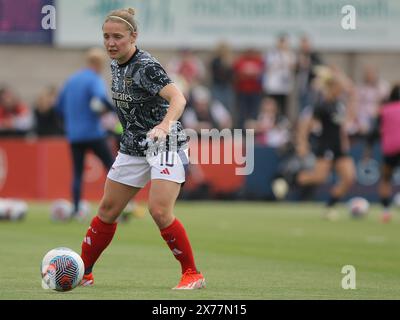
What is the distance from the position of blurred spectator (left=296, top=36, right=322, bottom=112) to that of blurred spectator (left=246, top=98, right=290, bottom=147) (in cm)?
108

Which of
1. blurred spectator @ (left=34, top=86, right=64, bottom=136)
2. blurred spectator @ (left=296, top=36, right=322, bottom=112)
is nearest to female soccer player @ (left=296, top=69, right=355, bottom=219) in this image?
blurred spectator @ (left=296, top=36, right=322, bottom=112)

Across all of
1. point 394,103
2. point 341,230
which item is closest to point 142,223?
point 341,230

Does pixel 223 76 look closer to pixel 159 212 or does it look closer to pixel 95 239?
pixel 95 239

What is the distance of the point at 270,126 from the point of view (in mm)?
27031

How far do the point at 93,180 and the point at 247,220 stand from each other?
5336mm

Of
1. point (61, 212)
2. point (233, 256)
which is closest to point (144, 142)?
point (233, 256)

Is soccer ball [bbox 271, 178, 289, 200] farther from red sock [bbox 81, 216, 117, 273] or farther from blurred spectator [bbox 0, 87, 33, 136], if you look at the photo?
red sock [bbox 81, 216, 117, 273]

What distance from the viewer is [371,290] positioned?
10.3 meters

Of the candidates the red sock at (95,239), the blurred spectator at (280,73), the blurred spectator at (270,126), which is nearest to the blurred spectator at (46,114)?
the blurred spectator at (270,126)

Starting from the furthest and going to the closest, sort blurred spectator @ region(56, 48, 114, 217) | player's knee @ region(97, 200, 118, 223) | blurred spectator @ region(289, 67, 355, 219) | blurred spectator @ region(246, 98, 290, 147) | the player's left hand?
blurred spectator @ region(246, 98, 290, 147) < blurred spectator @ region(289, 67, 355, 219) < blurred spectator @ region(56, 48, 114, 217) < player's knee @ region(97, 200, 118, 223) < the player's left hand

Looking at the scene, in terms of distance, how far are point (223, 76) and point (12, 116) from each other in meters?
5.04

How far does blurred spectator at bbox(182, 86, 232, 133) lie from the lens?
26656 mm
